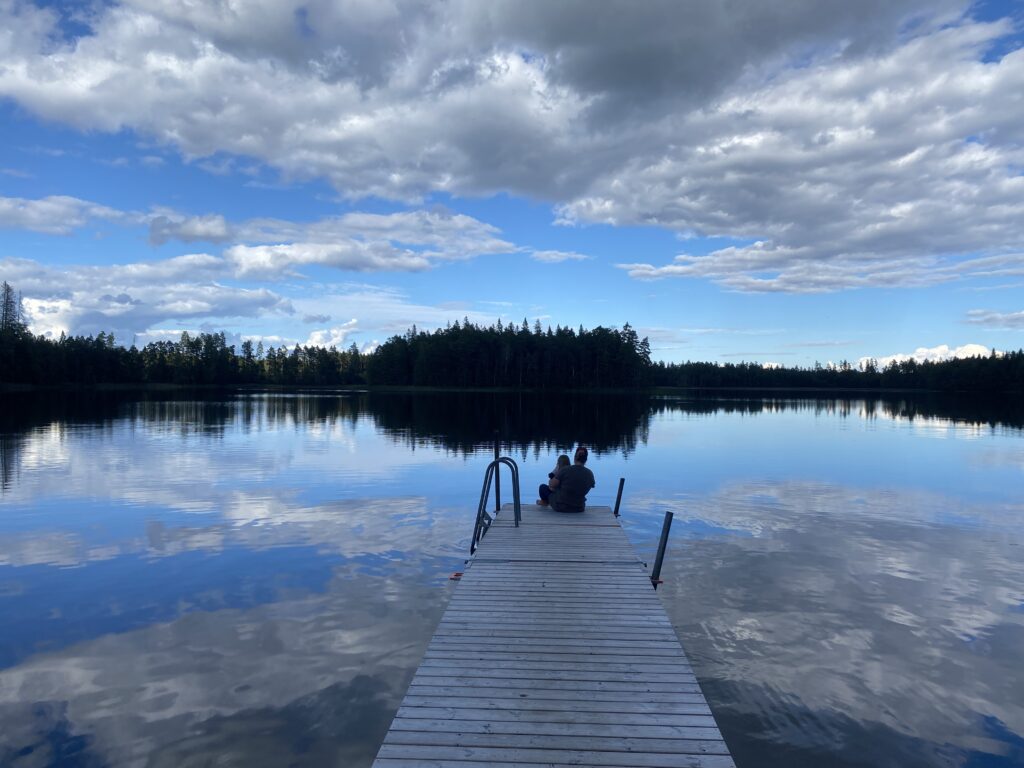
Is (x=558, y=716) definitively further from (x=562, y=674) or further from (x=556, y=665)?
(x=556, y=665)

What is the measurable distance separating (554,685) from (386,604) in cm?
580

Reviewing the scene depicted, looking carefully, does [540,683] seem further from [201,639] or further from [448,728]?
[201,639]

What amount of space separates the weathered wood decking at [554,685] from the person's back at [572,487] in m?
6.12

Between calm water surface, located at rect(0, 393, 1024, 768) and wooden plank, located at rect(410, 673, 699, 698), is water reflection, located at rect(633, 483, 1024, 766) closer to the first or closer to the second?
calm water surface, located at rect(0, 393, 1024, 768)

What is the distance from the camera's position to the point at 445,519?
19.9 metres

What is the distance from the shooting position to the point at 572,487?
18.1 meters

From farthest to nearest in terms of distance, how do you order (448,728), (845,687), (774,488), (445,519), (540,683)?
(774,488) → (445,519) → (845,687) → (540,683) → (448,728)

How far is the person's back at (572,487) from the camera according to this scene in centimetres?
1811

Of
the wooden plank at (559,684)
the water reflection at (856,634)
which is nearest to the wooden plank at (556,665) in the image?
the wooden plank at (559,684)

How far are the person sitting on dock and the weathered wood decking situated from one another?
6120mm

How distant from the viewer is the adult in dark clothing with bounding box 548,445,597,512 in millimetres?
18125

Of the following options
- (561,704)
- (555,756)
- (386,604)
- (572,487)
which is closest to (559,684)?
(561,704)

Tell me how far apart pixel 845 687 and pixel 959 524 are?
14.3 metres

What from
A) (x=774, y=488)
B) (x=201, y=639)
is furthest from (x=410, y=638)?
(x=774, y=488)
